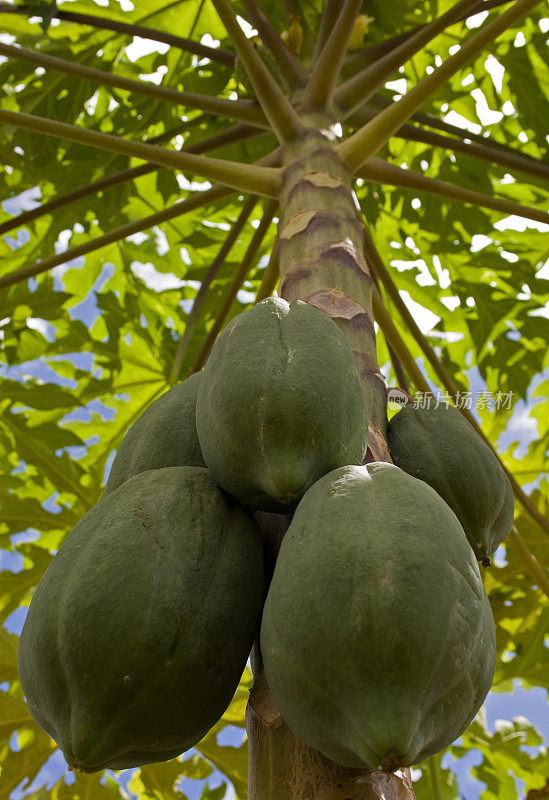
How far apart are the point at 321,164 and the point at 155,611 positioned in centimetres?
136

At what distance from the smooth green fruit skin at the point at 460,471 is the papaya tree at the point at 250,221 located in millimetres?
517

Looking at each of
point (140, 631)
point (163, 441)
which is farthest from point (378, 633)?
point (163, 441)

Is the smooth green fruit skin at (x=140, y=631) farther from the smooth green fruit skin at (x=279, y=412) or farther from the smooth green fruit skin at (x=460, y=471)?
the smooth green fruit skin at (x=460, y=471)

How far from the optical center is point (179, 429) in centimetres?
137

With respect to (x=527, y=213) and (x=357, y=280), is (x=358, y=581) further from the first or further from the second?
(x=527, y=213)

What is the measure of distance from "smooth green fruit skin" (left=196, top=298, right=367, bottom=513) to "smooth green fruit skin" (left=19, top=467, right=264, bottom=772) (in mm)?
94

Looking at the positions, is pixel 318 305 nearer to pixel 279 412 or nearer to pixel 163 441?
pixel 163 441

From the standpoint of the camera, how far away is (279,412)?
105 cm

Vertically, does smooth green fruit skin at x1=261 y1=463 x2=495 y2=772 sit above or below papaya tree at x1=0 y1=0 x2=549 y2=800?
below

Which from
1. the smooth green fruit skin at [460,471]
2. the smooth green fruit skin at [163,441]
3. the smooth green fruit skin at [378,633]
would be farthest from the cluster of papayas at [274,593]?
the smooth green fruit skin at [460,471]

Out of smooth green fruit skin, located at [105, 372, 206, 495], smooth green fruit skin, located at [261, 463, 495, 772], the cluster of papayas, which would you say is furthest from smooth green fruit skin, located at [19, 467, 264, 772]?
smooth green fruit skin, located at [105, 372, 206, 495]

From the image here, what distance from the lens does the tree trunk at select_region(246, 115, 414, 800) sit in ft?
3.13

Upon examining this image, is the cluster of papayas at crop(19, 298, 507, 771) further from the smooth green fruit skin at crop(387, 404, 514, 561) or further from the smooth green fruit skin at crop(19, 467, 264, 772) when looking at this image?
the smooth green fruit skin at crop(387, 404, 514, 561)

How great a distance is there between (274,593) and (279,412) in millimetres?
254
